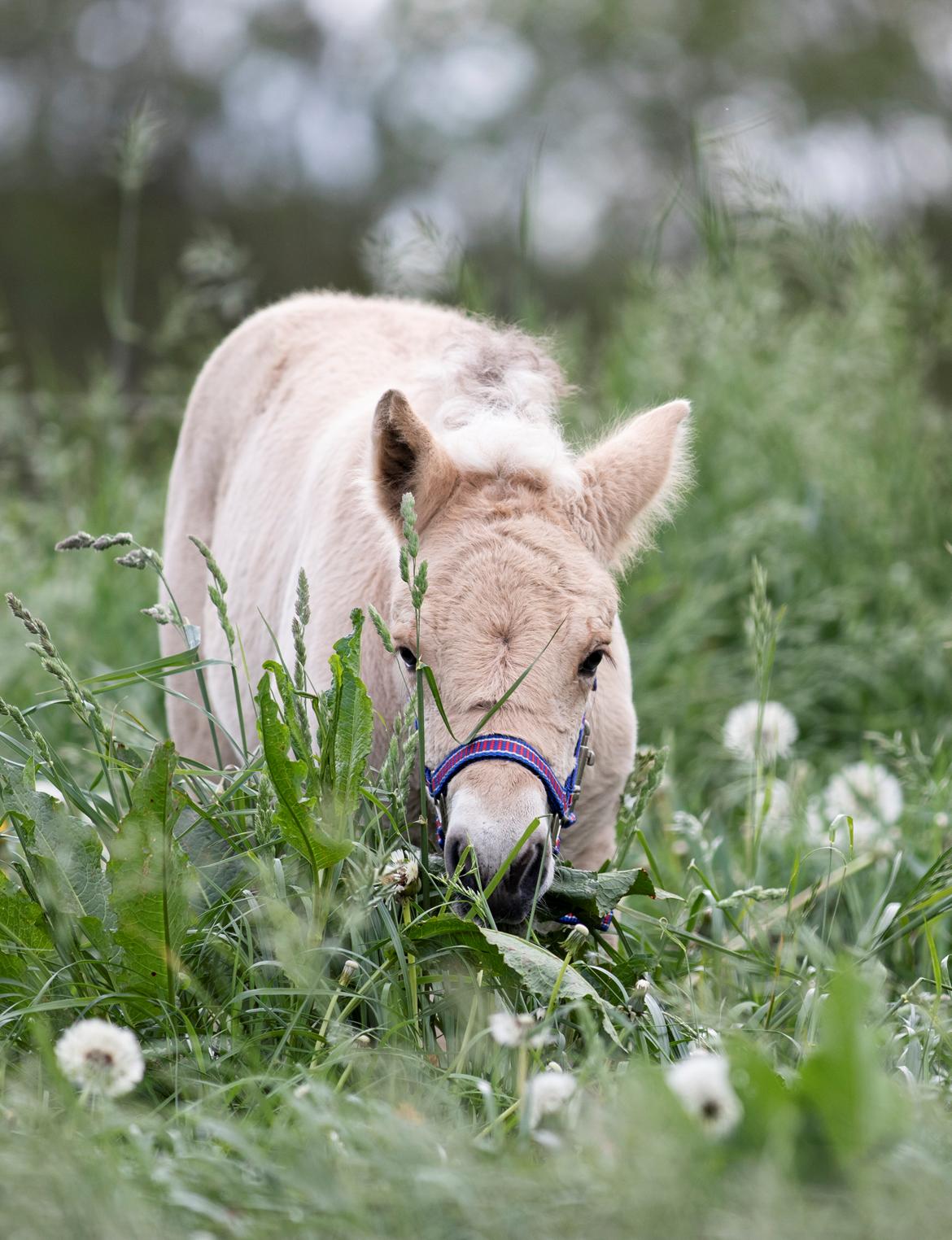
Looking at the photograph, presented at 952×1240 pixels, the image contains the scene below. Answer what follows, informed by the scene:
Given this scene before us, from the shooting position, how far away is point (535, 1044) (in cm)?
196

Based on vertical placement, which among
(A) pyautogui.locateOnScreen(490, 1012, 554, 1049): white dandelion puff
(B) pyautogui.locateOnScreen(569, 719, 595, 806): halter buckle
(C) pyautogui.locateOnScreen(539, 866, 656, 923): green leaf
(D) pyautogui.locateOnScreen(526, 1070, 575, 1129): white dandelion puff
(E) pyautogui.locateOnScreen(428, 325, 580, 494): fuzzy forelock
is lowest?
(C) pyautogui.locateOnScreen(539, 866, 656, 923): green leaf

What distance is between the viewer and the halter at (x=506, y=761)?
8.30 feet

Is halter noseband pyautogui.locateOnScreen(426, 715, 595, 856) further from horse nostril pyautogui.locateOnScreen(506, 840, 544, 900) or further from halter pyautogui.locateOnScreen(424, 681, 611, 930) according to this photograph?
horse nostril pyautogui.locateOnScreen(506, 840, 544, 900)

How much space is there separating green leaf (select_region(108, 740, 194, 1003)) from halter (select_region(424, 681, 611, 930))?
58 cm

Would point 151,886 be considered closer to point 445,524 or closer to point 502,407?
point 445,524

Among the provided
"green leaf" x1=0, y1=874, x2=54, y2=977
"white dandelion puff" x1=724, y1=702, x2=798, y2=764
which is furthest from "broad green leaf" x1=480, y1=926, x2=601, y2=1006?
"white dandelion puff" x1=724, y1=702, x2=798, y2=764

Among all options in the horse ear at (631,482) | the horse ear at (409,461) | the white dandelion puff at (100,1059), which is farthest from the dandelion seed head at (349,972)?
the horse ear at (631,482)

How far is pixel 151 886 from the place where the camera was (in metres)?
2.19

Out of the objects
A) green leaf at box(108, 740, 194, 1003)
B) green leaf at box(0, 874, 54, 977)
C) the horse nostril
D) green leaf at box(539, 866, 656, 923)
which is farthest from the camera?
green leaf at box(539, 866, 656, 923)

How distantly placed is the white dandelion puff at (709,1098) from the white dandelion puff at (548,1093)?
287 mm

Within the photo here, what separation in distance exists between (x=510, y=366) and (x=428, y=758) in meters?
1.26

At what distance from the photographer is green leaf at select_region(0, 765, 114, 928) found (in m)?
2.32

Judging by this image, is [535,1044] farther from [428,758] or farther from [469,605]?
[469,605]

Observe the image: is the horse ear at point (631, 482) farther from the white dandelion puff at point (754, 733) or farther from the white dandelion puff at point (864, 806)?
the white dandelion puff at point (864, 806)
